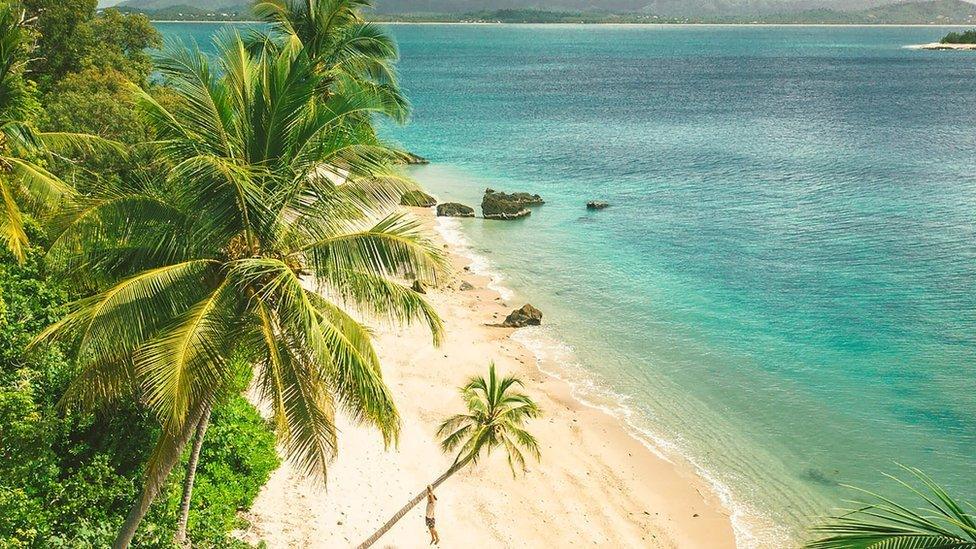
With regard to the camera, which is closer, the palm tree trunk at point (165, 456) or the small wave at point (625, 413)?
the palm tree trunk at point (165, 456)

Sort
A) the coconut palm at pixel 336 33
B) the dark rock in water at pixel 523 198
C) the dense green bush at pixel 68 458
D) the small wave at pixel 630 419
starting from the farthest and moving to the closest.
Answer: the dark rock in water at pixel 523 198 < the coconut palm at pixel 336 33 < the small wave at pixel 630 419 < the dense green bush at pixel 68 458

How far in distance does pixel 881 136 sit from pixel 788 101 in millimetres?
32777

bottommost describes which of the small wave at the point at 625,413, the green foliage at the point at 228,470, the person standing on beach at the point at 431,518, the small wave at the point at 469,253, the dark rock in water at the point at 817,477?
the small wave at the point at 469,253

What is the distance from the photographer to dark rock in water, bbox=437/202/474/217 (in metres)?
49.2

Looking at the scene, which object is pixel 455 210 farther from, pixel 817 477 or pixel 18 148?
pixel 18 148

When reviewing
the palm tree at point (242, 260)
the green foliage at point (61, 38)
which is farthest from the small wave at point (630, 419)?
the green foliage at point (61, 38)

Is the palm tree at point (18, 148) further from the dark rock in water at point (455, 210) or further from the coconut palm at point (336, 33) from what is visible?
the dark rock in water at point (455, 210)

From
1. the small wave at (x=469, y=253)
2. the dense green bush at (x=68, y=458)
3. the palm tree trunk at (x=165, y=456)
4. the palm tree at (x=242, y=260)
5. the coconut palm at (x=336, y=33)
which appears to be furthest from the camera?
the small wave at (x=469, y=253)

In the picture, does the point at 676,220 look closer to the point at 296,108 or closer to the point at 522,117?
the point at 296,108

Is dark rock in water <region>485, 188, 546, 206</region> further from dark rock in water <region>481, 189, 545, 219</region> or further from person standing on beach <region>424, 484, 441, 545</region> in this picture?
person standing on beach <region>424, 484, 441, 545</region>

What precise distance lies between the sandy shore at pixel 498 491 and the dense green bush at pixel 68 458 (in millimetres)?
1385

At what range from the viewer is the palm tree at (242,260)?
31.6ft

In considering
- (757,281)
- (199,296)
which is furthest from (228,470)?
(757,281)

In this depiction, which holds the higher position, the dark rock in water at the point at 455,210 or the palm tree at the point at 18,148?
the palm tree at the point at 18,148
